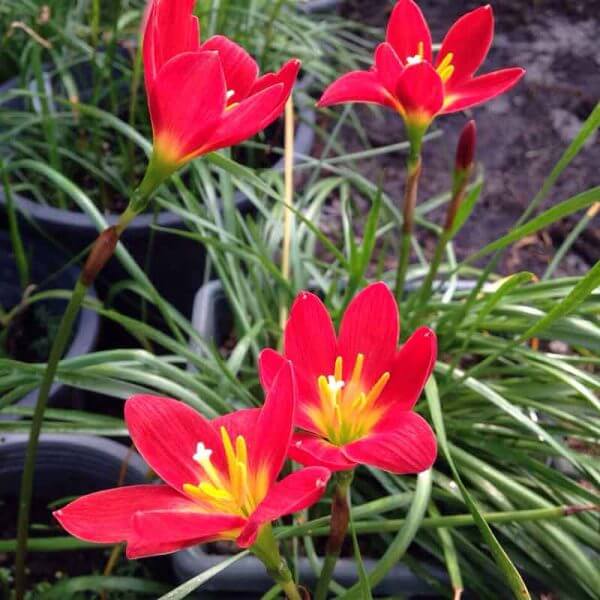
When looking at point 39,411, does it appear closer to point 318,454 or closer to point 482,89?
point 318,454

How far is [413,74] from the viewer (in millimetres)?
591

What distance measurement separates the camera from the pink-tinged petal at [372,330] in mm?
482

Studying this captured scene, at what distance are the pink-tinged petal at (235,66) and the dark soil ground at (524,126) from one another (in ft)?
3.18

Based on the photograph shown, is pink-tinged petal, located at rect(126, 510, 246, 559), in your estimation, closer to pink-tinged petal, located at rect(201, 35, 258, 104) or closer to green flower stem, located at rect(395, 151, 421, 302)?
pink-tinged petal, located at rect(201, 35, 258, 104)

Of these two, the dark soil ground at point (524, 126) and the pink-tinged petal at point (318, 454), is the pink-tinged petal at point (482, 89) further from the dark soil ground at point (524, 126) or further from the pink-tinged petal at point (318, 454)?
the dark soil ground at point (524, 126)

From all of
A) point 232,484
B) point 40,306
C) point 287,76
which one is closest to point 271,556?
point 232,484

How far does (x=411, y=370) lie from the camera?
1.52 ft

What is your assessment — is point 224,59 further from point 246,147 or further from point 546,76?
point 546,76

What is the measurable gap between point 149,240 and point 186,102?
688 millimetres

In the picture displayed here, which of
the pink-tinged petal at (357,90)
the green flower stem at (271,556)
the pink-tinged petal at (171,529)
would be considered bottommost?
the green flower stem at (271,556)

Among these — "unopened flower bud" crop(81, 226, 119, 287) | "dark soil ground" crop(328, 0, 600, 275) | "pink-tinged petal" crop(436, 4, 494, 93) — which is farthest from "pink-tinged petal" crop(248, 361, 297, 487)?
"dark soil ground" crop(328, 0, 600, 275)

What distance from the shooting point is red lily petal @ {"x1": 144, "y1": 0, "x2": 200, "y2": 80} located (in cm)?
42

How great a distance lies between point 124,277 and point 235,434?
75cm

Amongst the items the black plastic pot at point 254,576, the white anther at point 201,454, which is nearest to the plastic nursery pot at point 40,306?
the black plastic pot at point 254,576
